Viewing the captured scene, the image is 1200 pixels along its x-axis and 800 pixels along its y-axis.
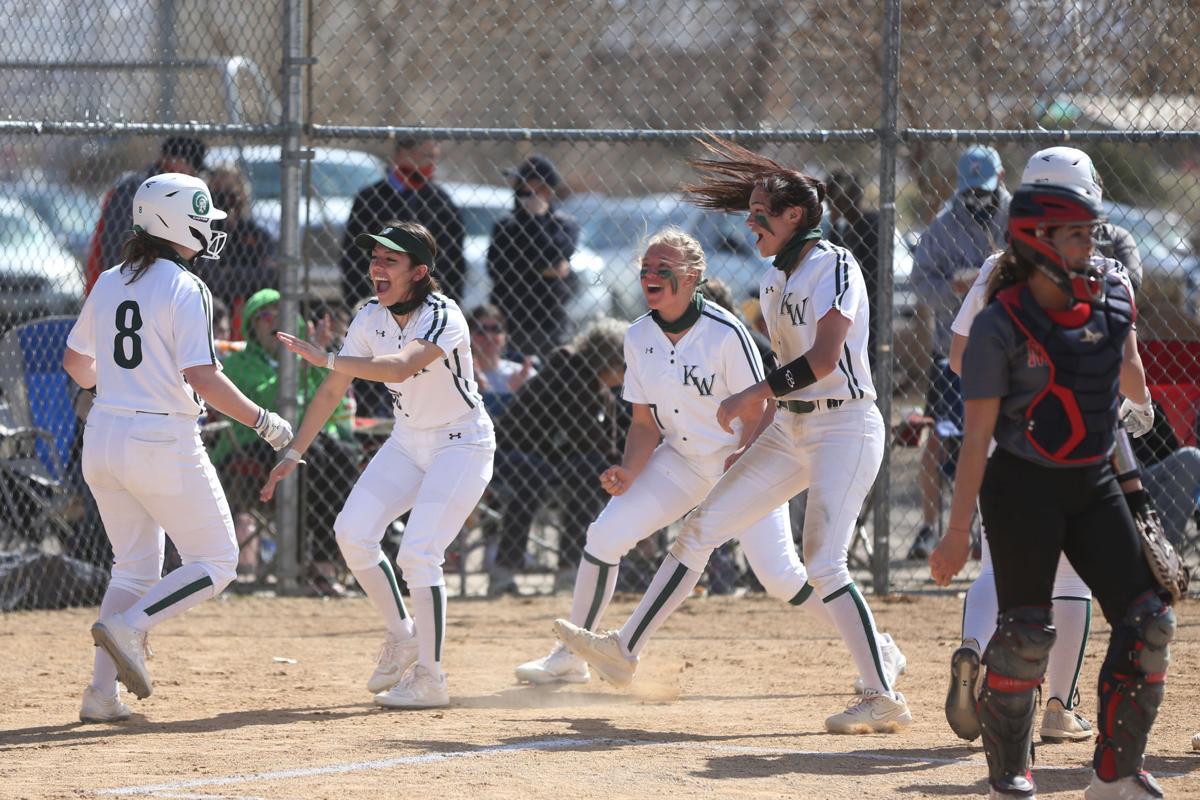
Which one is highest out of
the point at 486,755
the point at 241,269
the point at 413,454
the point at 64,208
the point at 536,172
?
the point at 64,208

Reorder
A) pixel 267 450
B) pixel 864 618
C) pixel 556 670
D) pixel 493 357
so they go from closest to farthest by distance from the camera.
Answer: pixel 864 618 → pixel 556 670 → pixel 267 450 → pixel 493 357

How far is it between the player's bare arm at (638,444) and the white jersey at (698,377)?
4cm

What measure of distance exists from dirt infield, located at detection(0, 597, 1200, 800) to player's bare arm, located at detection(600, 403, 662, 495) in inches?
34.7

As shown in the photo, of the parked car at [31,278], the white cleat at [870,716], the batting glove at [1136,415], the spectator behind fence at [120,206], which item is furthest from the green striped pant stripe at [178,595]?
the parked car at [31,278]

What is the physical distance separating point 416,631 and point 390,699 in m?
0.28

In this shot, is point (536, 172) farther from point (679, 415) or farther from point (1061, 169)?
point (1061, 169)

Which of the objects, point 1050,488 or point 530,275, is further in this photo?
point 530,275

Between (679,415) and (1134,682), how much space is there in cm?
240

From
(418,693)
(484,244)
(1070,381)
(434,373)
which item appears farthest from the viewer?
(484,244)

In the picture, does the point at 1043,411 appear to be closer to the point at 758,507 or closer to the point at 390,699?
the point at 758,507

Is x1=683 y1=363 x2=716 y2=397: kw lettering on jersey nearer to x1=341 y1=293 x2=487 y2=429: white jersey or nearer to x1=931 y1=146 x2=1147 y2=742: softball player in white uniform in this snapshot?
x1=341 y1=293 x2=487 y2=429: white jersey

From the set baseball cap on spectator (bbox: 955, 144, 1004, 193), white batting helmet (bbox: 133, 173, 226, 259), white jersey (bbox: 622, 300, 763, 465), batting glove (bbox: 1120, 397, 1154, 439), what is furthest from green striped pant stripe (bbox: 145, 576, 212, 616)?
baseball cap on spectator (bbox: 955, 144, 1004, 193)

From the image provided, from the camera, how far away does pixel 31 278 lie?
11.6m

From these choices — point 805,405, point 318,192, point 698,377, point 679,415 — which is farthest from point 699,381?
point 318,192
